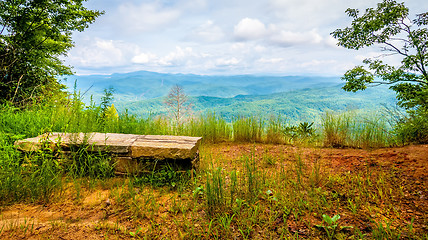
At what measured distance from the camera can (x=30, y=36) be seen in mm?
6426

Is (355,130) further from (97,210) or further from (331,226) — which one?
(97,210)

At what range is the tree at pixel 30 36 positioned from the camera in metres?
6.11

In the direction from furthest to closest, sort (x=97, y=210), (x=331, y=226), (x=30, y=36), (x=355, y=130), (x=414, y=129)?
(x=30, y=36) < (x=355, y=130) < (x=414, y=129) < (x=97, y=210) < (x=331, y=226)

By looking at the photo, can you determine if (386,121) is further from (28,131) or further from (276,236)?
(28,131)

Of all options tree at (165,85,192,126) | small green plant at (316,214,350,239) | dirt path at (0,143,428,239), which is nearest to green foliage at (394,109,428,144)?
dirt path at (0,143,428,239)

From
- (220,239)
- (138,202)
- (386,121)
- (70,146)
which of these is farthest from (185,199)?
(386,121)

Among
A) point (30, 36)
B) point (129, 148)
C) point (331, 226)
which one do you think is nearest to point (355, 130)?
point (331, 226)

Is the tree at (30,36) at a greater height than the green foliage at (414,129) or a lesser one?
greater

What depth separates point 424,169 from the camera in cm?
248

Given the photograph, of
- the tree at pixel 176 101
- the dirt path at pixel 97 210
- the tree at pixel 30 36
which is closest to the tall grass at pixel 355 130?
the dirt path at pixel 97 210

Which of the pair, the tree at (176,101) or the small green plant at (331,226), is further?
the tree at (176,101)

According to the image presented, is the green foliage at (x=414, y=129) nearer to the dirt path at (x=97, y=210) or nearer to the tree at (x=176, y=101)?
the dirt path at (x=97, y=210)

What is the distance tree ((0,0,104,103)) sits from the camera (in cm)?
611

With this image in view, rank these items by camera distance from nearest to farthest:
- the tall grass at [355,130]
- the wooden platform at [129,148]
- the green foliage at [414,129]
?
the wooden platform at [129,148]
the green foliage at [414,129]
the tall grass at [355,130]
